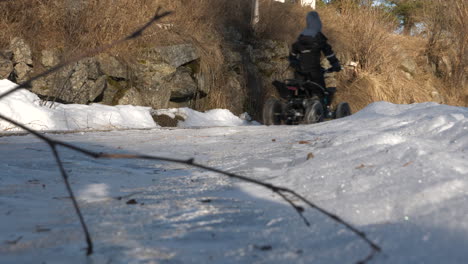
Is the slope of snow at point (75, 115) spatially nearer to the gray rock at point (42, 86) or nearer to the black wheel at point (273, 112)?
the gray rock at point (42, 86)

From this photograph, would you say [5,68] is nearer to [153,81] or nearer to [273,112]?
[153,81]

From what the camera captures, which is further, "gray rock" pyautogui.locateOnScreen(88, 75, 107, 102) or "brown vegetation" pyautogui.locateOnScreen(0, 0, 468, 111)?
"brown vegetation" pyautogui.locateOnScreen(0, 0, 468, 111)

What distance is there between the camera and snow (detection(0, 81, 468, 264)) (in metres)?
1.43


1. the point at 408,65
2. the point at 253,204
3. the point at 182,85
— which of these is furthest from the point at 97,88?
the point at 408,65

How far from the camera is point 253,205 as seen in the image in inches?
82.1

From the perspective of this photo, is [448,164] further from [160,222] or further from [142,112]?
[142,112]

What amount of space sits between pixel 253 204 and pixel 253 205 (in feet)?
0.06

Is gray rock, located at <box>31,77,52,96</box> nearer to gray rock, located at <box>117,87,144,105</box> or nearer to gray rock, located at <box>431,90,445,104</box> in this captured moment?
gray rock, located at <box>117,87,144,105</box>

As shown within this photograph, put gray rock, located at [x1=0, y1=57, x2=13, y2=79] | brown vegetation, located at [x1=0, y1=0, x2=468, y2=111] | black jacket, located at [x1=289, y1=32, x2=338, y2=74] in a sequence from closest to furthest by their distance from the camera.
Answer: gray rock, located at [x1=0, y1=57, x2=13, y2=79], black jacket, located at [x1=289, y1=32, x2=338, y2=74], brown vegetation, located at [x1=0, y1=0, x2=468, y2=111]

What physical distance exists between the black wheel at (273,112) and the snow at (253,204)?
4060 mm

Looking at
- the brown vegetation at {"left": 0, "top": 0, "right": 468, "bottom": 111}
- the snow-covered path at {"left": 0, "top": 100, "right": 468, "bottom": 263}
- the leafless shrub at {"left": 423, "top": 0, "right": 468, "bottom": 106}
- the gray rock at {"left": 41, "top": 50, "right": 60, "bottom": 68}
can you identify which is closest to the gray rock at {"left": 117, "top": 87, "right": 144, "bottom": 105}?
the brown vegetation at {"left": 0, "top": 0, "right": 468, "bottom": 111}

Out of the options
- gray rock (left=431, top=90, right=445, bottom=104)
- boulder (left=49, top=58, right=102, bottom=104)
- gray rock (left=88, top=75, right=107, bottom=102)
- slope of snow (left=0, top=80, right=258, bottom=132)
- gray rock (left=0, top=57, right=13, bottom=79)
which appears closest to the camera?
slope of snow (left=0, top=80, right=258, bottom=132)

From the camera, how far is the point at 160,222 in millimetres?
1809

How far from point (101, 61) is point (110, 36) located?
0.67 m
